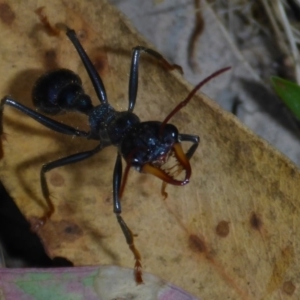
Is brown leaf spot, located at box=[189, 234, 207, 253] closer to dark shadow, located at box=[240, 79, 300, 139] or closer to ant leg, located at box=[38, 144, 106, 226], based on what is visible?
ant leg, located at box=[38, 144, 106, 226]

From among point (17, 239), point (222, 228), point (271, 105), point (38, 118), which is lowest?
point (17, 239)

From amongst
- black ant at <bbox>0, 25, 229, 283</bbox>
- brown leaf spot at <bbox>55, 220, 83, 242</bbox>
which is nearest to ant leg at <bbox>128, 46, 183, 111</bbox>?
black ant at <bbox>0, 25, 229, 283</bbox>

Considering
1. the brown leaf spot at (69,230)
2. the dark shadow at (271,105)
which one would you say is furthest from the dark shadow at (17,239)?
the dark shadow at (271,105)

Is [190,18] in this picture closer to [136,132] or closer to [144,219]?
[136,132]

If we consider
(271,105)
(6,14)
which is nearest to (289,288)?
(271,105)

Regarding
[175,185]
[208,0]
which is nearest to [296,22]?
[208,0]

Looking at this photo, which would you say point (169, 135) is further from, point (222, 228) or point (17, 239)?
point (17, 239)
